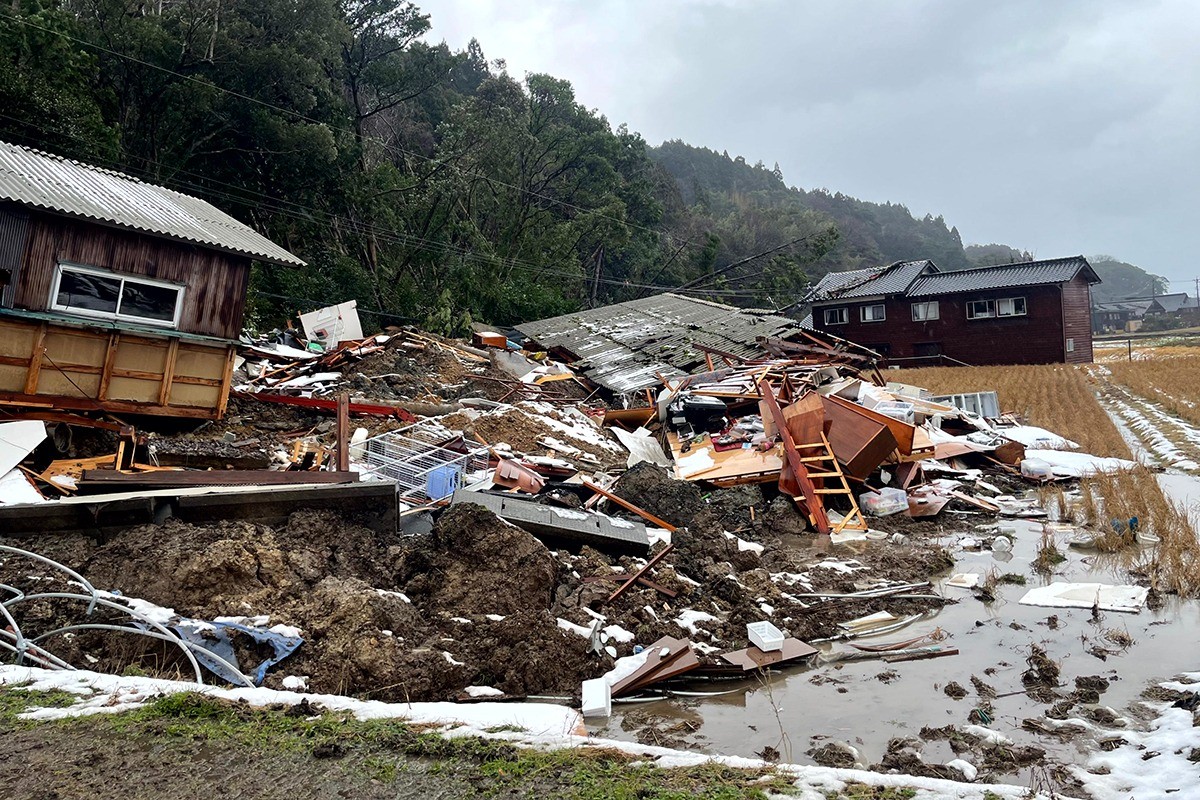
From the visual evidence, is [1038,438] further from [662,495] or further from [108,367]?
[108,367]

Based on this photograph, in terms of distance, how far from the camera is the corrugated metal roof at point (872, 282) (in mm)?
37125

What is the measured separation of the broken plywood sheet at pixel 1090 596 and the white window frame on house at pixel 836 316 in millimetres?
32730

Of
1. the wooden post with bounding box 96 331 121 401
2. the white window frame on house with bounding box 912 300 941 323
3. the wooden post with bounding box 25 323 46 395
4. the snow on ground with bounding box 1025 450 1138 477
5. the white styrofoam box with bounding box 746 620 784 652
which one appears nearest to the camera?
the white styrofoam box with bounding box 746 620 784 652

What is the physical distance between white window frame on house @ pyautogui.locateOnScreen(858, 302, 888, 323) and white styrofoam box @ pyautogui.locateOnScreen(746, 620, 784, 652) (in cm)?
3410

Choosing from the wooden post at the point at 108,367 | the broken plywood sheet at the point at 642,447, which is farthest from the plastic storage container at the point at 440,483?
the wooden post at the point at 108,367

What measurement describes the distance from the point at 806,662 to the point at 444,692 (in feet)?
9.13

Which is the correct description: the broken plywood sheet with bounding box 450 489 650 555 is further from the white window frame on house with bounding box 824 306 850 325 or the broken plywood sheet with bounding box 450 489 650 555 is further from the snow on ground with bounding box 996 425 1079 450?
the white window frame on house with bounding box 824 306 850 325

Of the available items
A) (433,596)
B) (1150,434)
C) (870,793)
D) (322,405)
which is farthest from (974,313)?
(870,793)

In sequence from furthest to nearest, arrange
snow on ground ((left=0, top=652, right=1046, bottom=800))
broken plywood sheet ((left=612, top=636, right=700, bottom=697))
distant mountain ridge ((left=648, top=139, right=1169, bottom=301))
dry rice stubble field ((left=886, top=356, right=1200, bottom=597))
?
1. distant mountain ridge ((left=648, top=139, right=1169, bottom=301))
2. dry rice stubble field ((left=886, top=356, right=1200, bottom=597))
3. broken plywood sheet ((left=612, top=636, right=700, bottom=697))
4. snow on ground ((left=0, top=652, right=1046, bottom=800))

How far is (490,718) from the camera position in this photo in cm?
409

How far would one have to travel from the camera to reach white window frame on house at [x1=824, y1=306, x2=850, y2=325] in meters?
38.8

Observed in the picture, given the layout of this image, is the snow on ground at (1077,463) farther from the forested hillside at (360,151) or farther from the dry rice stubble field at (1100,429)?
the forested hillside at (360,151)

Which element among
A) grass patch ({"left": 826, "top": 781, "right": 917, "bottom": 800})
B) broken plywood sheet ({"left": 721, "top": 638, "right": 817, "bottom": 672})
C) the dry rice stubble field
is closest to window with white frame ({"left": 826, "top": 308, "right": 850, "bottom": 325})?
the dry rice stubble field

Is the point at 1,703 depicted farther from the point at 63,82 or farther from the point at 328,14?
the point at 328,14
